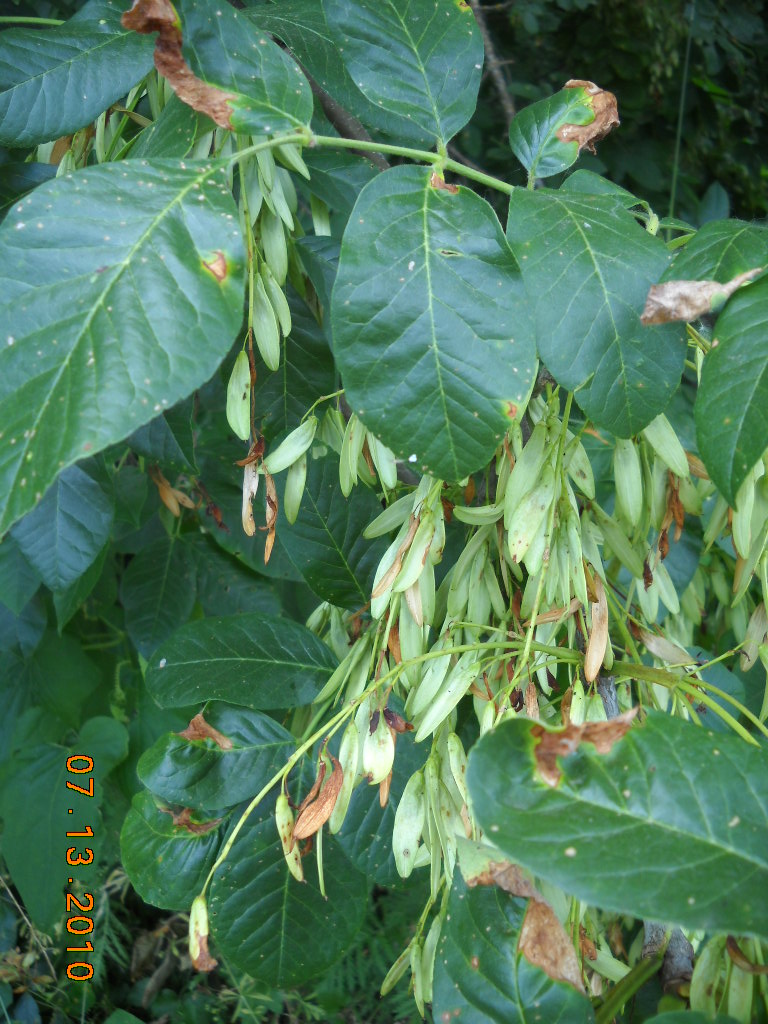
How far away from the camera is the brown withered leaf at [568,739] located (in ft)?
1.42

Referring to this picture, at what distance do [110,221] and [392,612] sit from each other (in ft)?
1.01

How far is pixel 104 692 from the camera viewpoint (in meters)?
1.62

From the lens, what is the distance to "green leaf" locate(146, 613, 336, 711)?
75 centimetres

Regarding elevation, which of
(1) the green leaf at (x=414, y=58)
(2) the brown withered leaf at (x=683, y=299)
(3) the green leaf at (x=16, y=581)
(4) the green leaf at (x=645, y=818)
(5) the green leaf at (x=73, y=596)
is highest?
(1) the green leaf at (x=414, y=58)

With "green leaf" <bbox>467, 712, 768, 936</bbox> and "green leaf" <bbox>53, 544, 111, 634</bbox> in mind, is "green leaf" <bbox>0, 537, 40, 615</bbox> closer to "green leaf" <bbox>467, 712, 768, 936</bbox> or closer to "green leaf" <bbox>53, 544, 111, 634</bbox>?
"green leaf" <bbox>53, 544, 111, 634</bbox>

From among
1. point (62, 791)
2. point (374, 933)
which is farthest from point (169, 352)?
point (374, 933)

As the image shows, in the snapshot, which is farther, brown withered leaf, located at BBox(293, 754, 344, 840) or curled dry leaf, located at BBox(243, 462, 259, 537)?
curled dry leaf, located at BBox(243, 462, 259, 537)

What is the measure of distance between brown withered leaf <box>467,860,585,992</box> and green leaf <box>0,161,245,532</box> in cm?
31

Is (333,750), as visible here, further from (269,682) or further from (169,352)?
(169,352)

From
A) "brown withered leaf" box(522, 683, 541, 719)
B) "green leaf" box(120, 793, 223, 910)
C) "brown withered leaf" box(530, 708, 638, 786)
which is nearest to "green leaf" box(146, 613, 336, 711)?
"green leaf" box(120, 793, 223, 910)

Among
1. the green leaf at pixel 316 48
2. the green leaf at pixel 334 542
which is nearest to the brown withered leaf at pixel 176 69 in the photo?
the green leaf at pixel 316 48

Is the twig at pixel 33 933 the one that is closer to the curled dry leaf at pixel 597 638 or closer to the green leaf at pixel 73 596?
the green leaf at pixel 73 596

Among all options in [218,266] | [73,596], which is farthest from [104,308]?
[73,596]

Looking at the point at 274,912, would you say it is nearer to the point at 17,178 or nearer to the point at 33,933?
the point at 17,178
